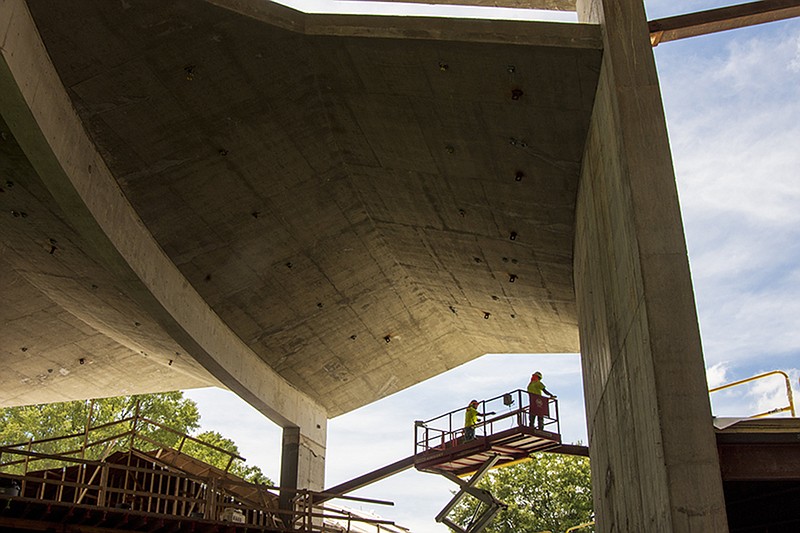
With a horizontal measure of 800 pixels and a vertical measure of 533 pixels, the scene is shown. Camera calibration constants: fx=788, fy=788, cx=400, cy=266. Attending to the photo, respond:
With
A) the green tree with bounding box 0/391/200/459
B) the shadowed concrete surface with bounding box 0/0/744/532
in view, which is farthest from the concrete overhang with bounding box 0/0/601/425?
the green tree with bounding box 0/391/200/459

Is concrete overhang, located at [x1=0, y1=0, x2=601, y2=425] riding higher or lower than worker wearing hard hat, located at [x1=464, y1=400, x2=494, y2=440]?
higher

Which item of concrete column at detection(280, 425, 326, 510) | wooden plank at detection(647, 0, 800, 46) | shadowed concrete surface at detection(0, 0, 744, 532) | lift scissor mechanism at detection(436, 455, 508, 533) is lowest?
lift scissor mechanism at detection(436, 455, 508, 533)

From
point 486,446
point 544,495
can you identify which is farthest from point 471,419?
point 544,495

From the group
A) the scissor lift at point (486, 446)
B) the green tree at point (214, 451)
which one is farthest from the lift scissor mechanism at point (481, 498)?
the green tree at point (214, 451)

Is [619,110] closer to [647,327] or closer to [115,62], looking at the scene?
[647,327]

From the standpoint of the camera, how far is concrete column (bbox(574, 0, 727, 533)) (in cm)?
884

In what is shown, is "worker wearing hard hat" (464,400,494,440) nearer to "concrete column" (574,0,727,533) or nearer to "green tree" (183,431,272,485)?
"concrete column" (574,0,727,533)

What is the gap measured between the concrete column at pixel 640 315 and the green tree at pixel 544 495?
95.3 feet

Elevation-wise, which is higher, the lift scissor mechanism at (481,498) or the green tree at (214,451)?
the green tree at (214,451)

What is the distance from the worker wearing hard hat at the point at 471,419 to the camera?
2170 centimetres

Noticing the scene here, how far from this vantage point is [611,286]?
12.4 meters

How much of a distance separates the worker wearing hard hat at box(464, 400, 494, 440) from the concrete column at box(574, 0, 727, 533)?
714 cm

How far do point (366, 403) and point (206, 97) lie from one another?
18.5m

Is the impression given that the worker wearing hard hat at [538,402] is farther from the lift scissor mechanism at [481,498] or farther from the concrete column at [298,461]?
the concrete column at [298,461]
